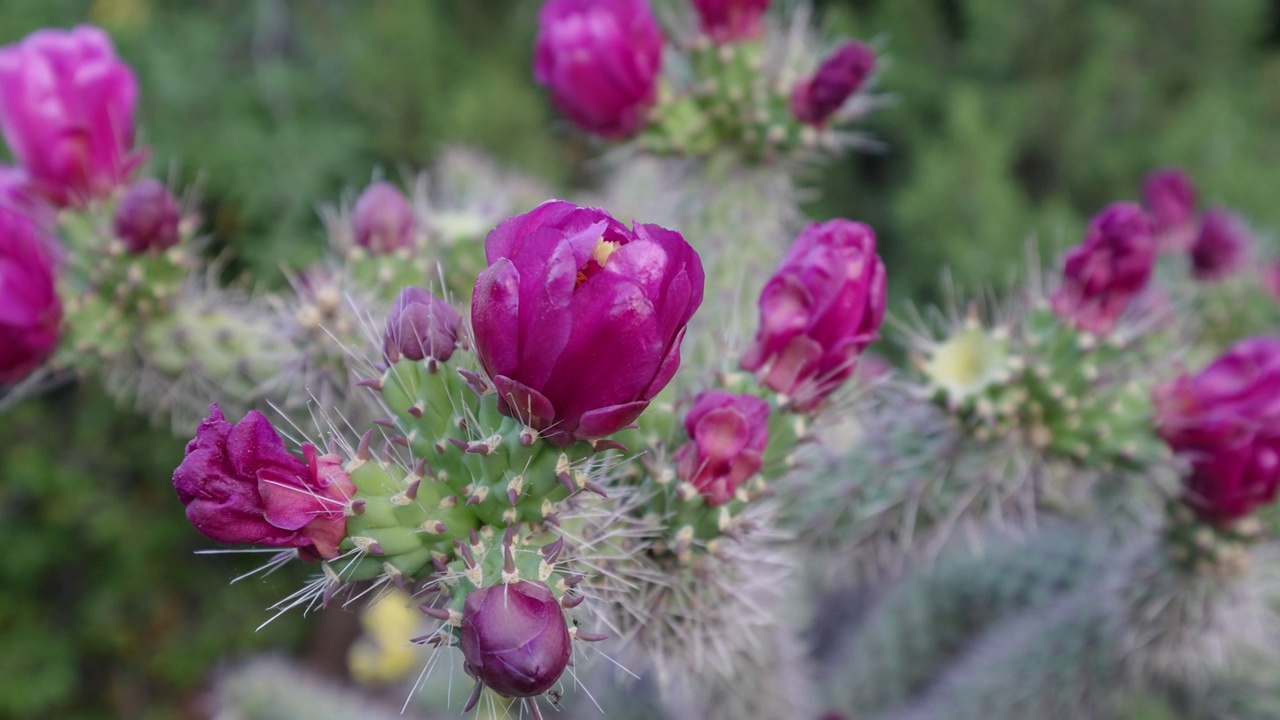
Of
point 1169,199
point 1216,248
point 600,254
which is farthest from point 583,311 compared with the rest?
point 1169,199

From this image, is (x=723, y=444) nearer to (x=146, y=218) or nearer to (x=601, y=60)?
(x=601, y=60)

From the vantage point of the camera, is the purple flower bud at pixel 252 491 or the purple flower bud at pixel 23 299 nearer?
the purple flower bud at pixel 252 491

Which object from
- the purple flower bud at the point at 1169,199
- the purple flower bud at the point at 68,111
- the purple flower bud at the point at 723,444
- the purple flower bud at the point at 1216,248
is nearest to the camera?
the purple flower bud at the point at 723,444

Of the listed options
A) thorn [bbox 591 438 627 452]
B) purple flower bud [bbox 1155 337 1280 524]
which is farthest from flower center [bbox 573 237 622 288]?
purple flower bud [bbox 1155 337 1280 524]

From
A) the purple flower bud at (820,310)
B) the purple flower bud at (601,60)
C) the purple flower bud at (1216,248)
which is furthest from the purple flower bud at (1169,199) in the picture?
the purple flower bud at (820,310)

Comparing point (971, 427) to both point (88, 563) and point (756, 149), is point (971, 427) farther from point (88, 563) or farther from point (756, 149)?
point (88, 563)

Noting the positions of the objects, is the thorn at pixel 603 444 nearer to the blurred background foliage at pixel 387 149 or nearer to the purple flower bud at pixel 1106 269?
the purple flower bud at pixel 1106 269

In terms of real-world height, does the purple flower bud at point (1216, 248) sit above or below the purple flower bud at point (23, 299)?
below
